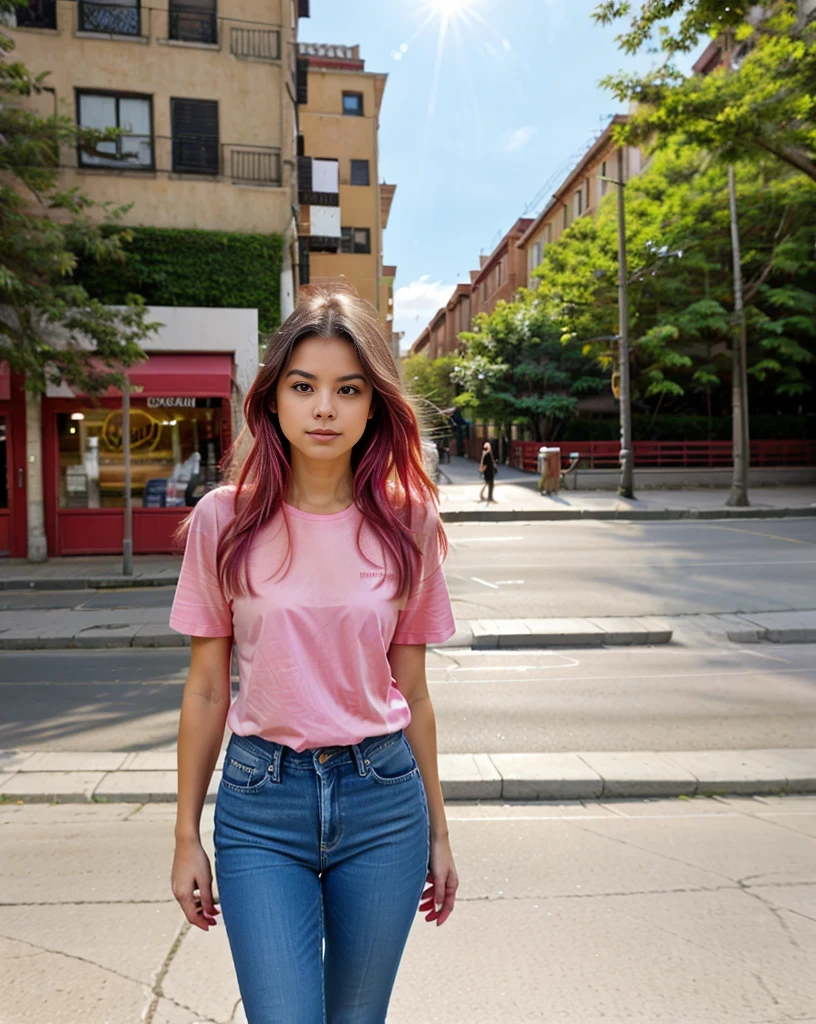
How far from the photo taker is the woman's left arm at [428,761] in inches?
82.0

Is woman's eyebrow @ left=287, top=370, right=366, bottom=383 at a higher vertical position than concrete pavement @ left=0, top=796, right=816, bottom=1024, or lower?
higher

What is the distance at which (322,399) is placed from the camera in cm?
201

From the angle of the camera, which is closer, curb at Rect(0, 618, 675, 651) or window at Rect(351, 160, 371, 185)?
curb at Rect(0, 618, 675, 651)

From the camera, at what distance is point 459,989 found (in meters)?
3.19

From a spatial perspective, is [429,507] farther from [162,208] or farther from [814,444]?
[814,444]

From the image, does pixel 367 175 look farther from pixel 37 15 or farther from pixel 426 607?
pixel 426 607

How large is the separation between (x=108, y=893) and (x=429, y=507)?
2.73 meters

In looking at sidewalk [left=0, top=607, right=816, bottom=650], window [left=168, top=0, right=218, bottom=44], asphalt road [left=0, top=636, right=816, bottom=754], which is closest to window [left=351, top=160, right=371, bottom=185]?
window [left=168, top=0, right=218, bottom=44]

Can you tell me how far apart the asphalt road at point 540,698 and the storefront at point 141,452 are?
8.40m

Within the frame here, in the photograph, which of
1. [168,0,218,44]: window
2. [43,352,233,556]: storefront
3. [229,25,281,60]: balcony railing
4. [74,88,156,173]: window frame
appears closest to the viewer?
[43,352,233,556]: storefront

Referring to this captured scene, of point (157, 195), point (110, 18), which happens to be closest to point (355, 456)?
point (157, 195)

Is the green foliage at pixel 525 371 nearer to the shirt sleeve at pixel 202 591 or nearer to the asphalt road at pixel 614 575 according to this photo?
the asphalt road at pixel 614 575

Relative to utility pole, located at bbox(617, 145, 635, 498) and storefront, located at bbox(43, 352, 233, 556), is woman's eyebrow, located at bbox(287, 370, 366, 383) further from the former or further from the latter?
utility pole, located at bbox(617, 145, 635, 498)

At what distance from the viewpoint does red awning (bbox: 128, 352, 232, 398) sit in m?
17.7
